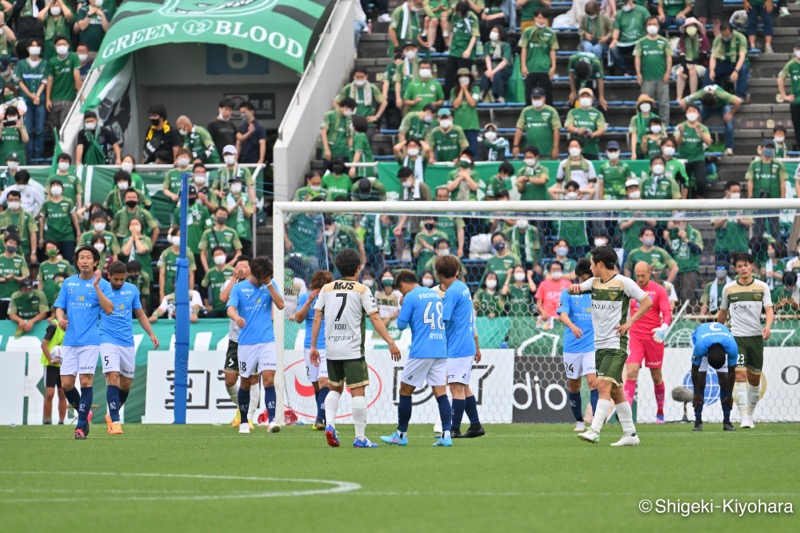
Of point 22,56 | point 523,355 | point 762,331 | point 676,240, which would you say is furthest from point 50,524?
point 22,56

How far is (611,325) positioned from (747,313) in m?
4.51

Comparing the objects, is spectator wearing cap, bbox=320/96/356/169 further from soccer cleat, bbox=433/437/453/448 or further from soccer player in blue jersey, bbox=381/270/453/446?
soccer cleat, bbox=433/437/453/448

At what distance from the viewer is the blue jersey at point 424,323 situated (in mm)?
14586

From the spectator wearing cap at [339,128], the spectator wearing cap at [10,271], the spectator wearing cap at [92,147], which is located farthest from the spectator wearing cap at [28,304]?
the spectator wearing cap at [339,128]

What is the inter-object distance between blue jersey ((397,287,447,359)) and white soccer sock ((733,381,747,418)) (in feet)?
17.5

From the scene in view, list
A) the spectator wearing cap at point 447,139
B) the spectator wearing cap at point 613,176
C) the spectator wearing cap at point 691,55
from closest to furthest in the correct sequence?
1. the spectator wearing cap at point 613,176
2. the spectator wearing cap at point 447,139
3. the spectator wearing cap at point 691,55

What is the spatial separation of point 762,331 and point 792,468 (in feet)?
22.5

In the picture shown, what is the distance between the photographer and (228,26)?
28.9 metres

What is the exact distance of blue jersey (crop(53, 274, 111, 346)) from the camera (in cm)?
1658

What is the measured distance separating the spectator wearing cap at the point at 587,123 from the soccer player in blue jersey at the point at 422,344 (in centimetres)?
1150

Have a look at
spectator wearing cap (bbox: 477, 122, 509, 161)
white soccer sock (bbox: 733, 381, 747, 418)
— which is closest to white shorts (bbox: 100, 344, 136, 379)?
white soccer sock (bbox: 733, 381, 747, 418)

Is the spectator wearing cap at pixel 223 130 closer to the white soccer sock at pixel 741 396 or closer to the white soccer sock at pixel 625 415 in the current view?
the white soccer sock at pixel 741 396

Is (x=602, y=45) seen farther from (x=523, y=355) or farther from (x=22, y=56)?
(x=22, y=56)

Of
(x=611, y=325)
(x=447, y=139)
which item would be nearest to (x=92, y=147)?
(x=447, y=139)
